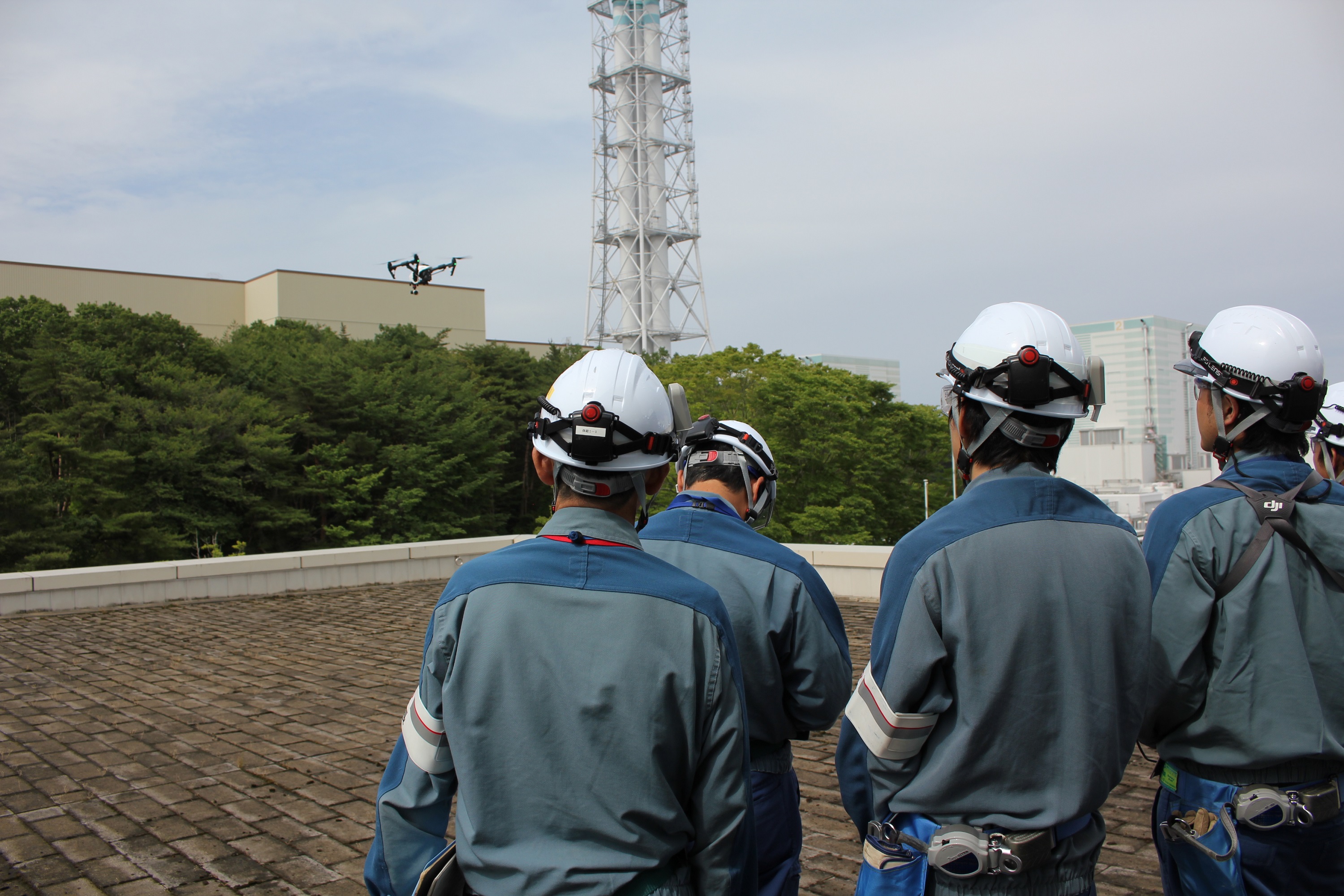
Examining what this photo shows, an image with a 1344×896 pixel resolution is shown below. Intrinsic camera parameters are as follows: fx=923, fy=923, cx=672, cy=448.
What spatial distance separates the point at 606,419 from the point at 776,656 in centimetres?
124

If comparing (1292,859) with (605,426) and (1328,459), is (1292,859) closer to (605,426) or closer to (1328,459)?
(605,426)

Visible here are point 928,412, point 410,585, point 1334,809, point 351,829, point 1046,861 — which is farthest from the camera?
point 928,412

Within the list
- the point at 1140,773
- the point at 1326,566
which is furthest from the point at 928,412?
the point at 1326,566

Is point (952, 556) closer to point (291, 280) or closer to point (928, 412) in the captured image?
point (928, 412)

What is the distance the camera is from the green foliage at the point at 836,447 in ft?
124

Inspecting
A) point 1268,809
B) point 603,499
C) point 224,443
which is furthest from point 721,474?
point 224,443

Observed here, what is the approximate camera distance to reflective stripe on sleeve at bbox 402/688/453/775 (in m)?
2.04

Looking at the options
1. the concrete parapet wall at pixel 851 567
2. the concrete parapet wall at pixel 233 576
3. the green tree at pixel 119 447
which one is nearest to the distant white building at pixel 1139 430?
the green tree at pixel 119 447

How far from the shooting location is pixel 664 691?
1896 mm

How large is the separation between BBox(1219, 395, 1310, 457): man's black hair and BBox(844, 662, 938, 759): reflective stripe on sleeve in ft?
4.77

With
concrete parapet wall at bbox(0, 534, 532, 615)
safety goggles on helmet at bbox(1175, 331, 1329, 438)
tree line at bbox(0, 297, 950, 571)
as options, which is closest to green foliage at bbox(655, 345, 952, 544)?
tree line at bbox(0, 297, 950, 571)

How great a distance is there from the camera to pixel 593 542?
2023mm

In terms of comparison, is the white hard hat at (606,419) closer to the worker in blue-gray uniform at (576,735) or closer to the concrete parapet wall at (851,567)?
the worker in blue-gray uniform at (576,735)

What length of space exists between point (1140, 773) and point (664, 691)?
503 centimetres
